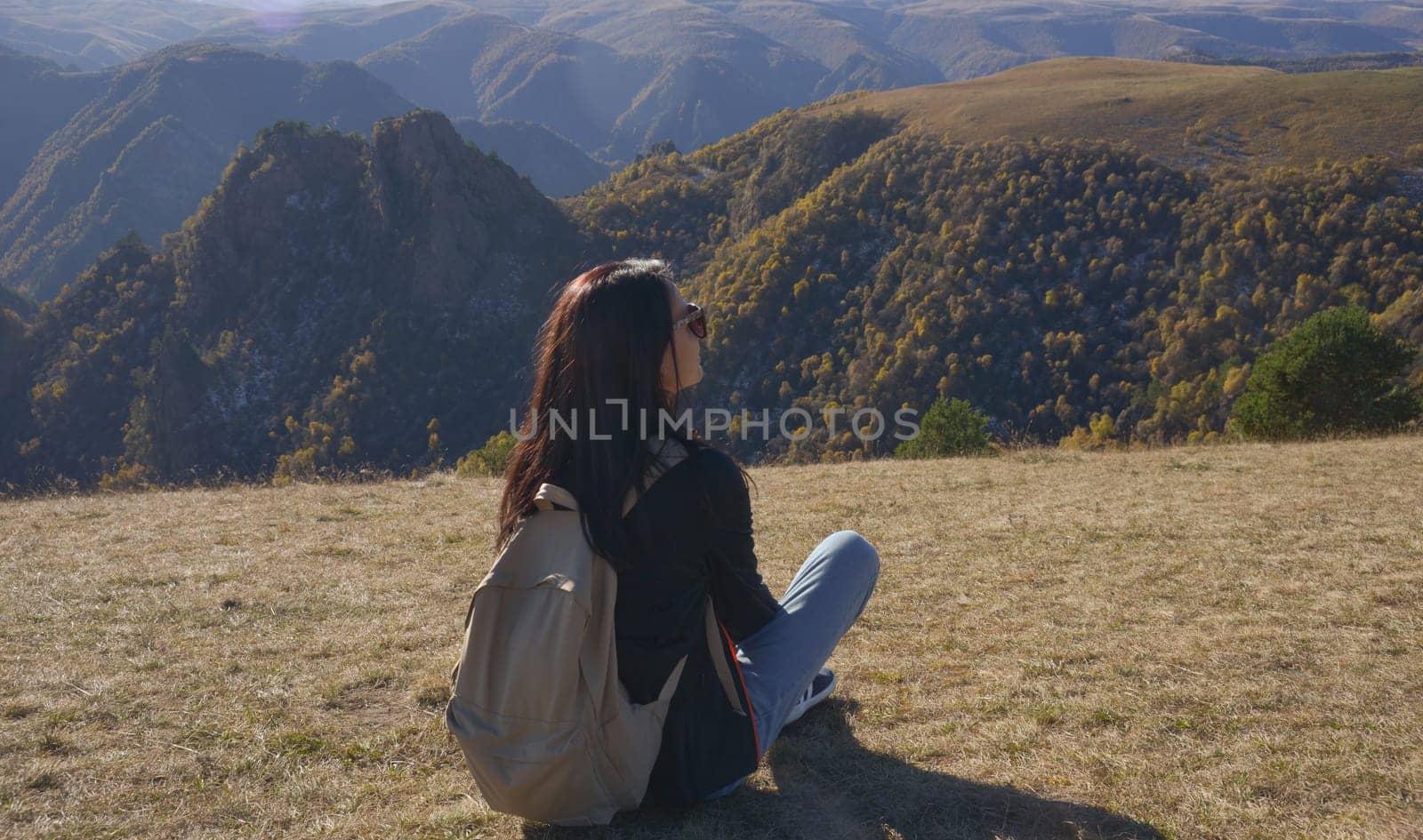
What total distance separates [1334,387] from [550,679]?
14.5 m

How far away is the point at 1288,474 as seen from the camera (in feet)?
26.5

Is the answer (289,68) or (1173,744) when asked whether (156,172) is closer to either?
(289,68)

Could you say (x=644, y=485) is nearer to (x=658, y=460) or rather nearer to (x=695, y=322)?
(x=658, y=460)

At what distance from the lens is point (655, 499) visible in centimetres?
234

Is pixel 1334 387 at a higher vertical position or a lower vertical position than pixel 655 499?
lower

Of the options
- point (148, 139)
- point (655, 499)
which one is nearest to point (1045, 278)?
point (655, 499)

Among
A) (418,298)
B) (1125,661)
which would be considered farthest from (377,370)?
(1125,661)

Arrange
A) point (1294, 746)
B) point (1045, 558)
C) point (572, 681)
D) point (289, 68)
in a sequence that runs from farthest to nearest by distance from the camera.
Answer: point (289, 68), point (1045, 558), point (1294, 746), point (572, 681)

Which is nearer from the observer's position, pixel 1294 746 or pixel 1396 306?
pixel 1294 746

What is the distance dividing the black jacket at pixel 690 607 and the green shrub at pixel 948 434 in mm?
12443

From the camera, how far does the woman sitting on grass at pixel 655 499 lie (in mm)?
2320

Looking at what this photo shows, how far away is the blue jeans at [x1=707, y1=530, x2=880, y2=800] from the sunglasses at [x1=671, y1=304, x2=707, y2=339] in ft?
3.48

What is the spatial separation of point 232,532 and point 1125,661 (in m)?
→ 6.85

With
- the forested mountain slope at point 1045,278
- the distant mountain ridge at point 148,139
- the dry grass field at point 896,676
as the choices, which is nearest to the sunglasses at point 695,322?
the dry grass field at point 896,676
